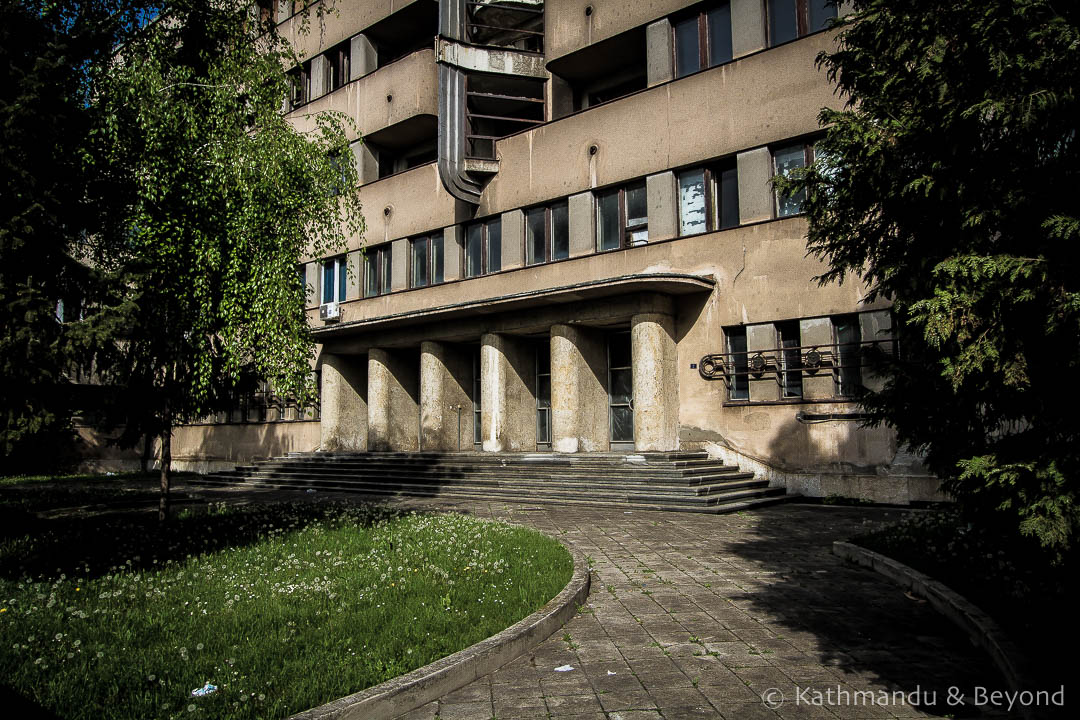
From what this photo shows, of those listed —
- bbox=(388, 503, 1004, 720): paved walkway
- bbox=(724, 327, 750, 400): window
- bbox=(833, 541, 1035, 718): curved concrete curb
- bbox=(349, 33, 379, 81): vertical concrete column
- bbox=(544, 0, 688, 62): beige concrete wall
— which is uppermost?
bbox=(349, 33, 379, 81): vertical concrete column

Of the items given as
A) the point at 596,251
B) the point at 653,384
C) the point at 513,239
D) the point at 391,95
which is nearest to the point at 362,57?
the point at 391,95

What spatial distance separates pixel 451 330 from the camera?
69.6ft

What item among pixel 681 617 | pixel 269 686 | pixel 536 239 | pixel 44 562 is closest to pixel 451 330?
pixel 536 239

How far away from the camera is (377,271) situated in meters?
25.6

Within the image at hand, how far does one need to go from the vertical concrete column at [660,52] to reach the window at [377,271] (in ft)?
35.6

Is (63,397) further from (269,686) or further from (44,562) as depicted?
(269,686)

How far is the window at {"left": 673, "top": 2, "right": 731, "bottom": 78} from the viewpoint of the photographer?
1808 cm

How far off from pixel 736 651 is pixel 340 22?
2831cm

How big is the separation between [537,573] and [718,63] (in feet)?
49.3

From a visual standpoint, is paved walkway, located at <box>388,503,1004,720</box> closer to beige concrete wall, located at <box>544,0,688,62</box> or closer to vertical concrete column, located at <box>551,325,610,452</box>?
vertical concrete column, located at <box>551,325,610,452</box>

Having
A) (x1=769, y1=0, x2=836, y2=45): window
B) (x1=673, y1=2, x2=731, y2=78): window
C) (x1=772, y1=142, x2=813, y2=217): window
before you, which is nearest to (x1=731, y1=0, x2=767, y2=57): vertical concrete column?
(x1=769, y1=0, x2=836, y2=45): window

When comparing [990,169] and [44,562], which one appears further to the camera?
[44,562]

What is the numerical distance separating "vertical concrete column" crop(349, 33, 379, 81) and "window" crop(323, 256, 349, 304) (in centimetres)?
681

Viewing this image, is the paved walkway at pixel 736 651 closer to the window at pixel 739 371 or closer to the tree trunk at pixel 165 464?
the tree trunk at pixel 165 464
